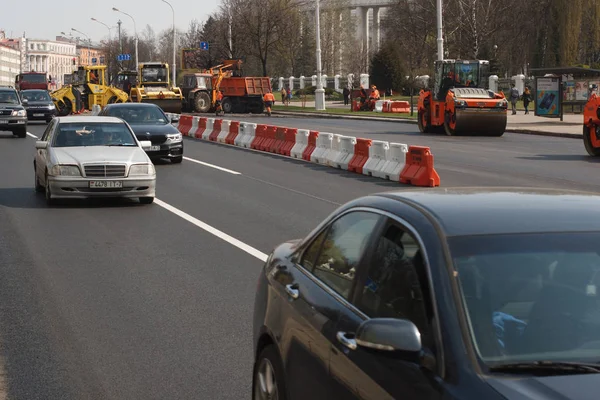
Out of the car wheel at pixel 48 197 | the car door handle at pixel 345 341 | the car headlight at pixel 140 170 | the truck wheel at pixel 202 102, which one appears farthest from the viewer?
the truck wheel at pixel 202 102

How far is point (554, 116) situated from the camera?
47312 mm

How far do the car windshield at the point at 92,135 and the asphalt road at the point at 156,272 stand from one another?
110 cm

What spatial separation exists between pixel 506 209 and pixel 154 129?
22.6 m

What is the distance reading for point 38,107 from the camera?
53.4 m

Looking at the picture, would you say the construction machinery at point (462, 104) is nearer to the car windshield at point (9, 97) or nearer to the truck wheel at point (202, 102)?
the car windshield at point (9, 97)

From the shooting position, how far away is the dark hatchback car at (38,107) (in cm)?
5319

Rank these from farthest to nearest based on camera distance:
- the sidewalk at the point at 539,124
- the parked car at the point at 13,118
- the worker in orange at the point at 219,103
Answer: the worker in orange at the point at 219,103
the parked car at the point at 13,118
the sidewalk at the point at 539,124

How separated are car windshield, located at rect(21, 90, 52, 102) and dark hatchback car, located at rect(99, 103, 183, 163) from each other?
2704 centimetres

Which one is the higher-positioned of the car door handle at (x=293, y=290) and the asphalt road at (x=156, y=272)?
the car door handle at (x=293, y=290)

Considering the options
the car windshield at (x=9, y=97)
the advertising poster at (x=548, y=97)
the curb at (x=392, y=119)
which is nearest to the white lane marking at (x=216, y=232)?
the curb at (x=392, y=119)

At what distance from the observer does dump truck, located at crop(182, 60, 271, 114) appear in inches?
2598

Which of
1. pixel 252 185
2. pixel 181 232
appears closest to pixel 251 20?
pixel 252 185

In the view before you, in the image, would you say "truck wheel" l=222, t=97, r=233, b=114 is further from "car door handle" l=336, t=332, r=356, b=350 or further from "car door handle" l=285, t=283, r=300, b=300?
"car door handle" l=336, t=332, r=356, b=350

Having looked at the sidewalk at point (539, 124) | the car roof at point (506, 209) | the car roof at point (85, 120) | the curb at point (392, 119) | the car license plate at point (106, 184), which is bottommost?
the curb at point (392, 119)
